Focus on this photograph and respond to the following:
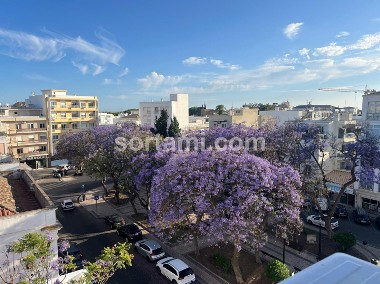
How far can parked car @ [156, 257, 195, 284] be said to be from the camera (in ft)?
54.9

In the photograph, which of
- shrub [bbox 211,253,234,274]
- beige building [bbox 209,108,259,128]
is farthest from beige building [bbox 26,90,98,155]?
shrub [bbox 211,253,234,274]

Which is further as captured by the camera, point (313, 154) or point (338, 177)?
point (338, 177)

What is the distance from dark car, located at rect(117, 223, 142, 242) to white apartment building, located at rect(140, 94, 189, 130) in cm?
3995

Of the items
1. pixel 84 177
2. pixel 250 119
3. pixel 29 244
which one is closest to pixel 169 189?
pixel 29 244

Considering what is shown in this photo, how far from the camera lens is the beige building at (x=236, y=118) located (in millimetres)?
52531

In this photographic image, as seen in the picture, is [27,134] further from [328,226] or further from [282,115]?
[328,226]

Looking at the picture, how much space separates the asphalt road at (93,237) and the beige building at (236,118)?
2656 cm

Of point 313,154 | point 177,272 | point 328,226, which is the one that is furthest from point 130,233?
point 313,154

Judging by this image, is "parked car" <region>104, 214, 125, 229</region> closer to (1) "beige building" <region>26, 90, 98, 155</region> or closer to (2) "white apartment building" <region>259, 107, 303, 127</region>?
(2) "white apartment building" <region>259, 107, 303, 127</region>

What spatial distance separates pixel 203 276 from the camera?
1817cm

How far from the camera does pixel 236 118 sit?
52.8m

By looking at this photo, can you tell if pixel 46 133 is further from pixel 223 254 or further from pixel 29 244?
pixel 29 244

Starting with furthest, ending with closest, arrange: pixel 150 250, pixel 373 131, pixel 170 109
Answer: pixel 170 109 → pixel 373 131 → pixel 150 250

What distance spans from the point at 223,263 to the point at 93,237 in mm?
11286
